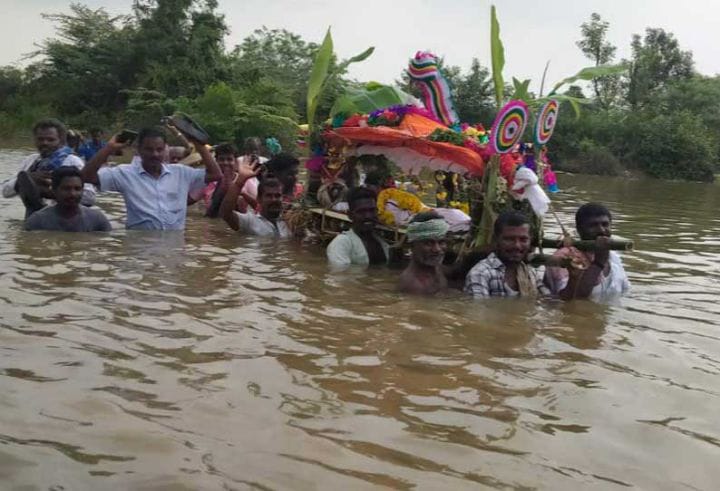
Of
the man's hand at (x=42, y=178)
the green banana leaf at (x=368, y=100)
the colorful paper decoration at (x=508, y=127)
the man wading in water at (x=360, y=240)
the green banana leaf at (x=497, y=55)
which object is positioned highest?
the green banana leaf at (x=497, y=55)

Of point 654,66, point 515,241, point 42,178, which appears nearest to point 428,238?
point 515,241

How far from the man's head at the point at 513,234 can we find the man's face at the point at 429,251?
0.45 meters

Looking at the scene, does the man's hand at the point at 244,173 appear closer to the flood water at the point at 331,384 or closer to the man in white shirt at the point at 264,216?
the man in white shirt at the point at 264,216

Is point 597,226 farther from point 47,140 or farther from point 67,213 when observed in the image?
point 47,140

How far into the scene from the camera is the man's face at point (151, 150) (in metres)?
7.82

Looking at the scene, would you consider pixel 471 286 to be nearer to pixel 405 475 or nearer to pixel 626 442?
pixel 626 442

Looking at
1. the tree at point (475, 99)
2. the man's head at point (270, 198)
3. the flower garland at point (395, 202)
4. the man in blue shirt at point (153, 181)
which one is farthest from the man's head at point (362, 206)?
the tree at point (475, 99)

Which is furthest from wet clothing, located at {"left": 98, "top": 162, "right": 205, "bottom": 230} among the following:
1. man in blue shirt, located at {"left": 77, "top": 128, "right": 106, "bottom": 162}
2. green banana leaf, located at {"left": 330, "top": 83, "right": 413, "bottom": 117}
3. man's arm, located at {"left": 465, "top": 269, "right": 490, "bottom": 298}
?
man in blue shirt, located at {"left": 77, "top": 128, "right": 106, "bottom": 162}

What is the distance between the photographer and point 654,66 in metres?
49.0

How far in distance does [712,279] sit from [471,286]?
324 cm

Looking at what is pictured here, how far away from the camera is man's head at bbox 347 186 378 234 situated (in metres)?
6.88

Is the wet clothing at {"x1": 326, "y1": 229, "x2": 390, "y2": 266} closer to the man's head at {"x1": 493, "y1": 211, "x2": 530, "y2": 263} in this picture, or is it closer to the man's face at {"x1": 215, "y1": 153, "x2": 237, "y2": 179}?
the man's head at {"x1": 493, "y1": 211, "x2": 530, "y2": 263}

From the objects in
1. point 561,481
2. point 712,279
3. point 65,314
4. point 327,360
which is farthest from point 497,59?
point 561,481

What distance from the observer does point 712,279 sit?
776 centimetres
